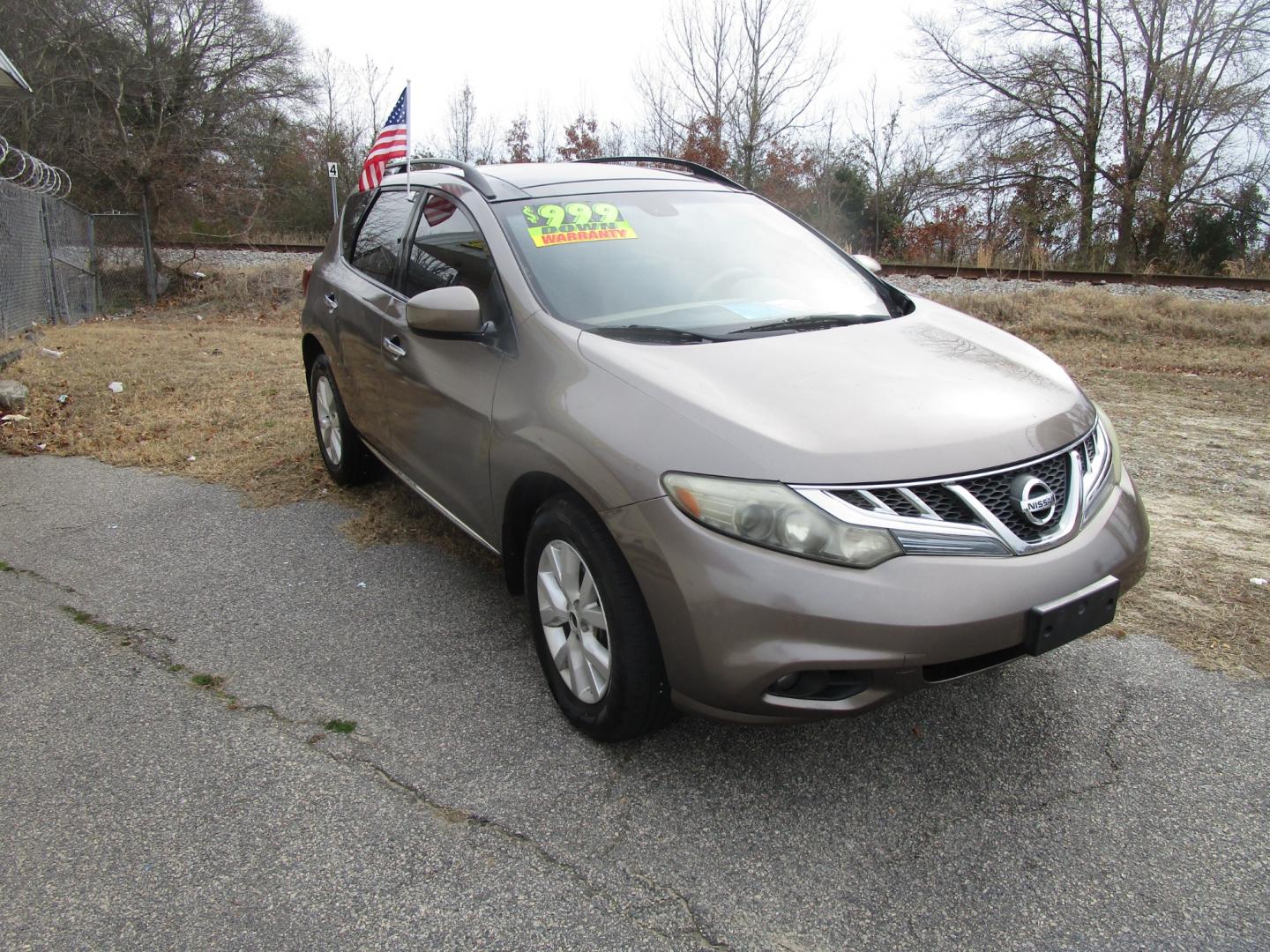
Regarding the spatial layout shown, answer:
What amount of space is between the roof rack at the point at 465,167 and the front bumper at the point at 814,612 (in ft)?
6.09

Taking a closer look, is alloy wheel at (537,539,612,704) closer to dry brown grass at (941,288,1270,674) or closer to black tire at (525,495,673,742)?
black tire at (525,495,673,742)

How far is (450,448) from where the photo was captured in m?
3.51

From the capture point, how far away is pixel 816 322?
3.26 meters

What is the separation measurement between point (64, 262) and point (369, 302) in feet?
42.9

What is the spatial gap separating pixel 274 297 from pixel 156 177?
521cm

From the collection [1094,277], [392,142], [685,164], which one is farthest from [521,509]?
[1094,277]

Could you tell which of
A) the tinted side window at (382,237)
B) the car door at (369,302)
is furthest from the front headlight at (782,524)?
the tinted side window at (382,237)

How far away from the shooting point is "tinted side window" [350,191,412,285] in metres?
4.26

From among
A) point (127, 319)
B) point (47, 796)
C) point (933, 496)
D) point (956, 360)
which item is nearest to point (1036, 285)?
point (956, 360)

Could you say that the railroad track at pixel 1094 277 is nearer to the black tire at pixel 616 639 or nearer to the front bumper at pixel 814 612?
the front bumper at pixel 814 612

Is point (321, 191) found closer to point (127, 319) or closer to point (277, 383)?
point (127, 319)

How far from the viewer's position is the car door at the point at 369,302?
4176 mm

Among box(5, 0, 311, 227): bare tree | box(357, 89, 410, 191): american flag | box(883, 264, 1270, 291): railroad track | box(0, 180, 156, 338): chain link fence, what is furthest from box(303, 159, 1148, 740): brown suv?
box(5, 0, 311, 227): bare tree

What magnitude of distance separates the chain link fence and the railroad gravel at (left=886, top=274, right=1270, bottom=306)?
11607 millimetres
